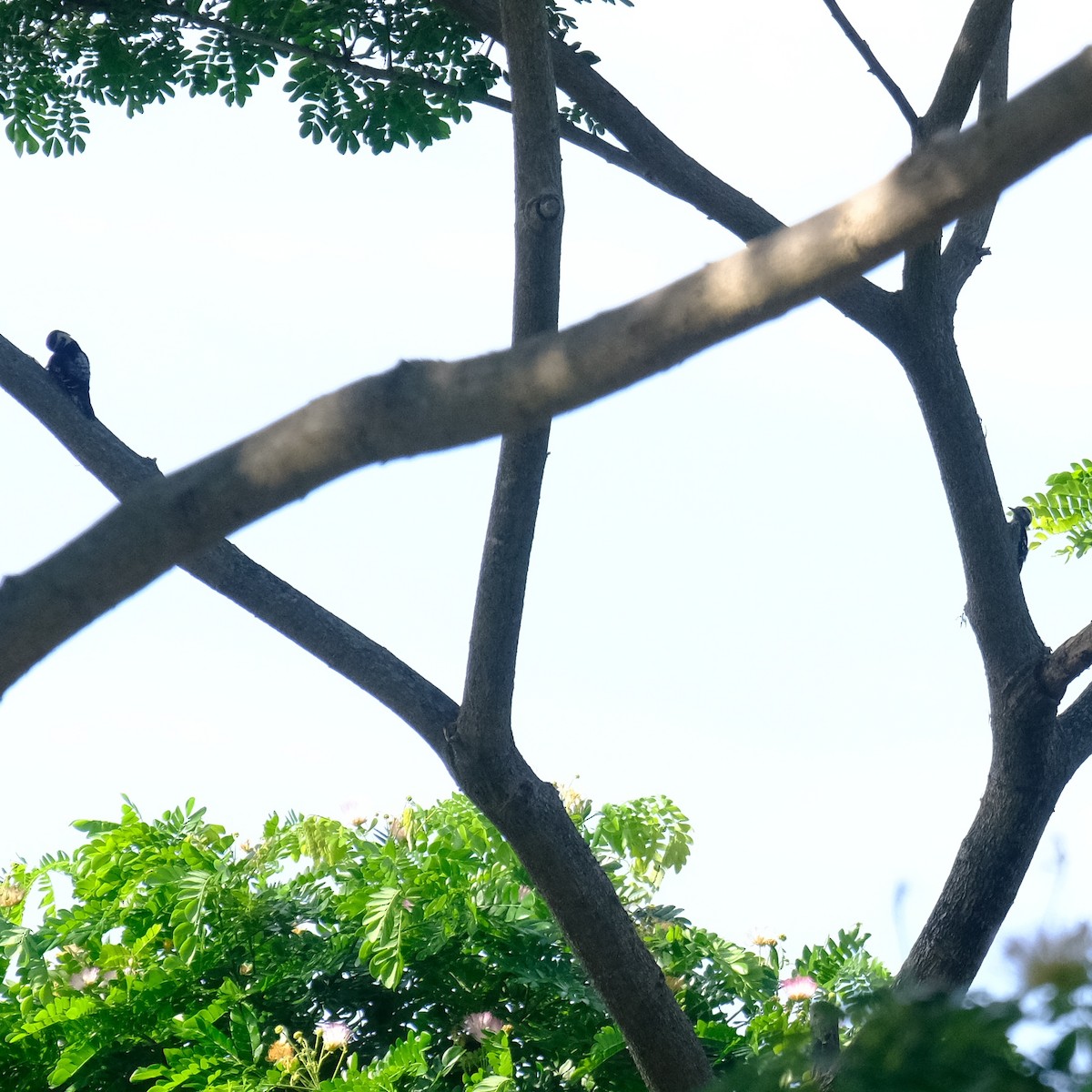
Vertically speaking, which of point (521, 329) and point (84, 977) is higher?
Answer: point (521, 329)

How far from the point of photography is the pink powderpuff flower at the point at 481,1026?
175 inches

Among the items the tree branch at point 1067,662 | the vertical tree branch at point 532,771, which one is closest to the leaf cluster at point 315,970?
the vertical tree branch at point 532,771

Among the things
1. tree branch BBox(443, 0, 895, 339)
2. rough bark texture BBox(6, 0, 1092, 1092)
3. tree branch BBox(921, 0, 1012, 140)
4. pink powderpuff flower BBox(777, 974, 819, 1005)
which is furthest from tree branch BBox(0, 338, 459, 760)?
tree branch BBox(921, 0, 1012, 140)

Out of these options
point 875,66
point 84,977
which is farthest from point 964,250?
point 84,977

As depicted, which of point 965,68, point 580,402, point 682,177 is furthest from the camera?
point 682,177

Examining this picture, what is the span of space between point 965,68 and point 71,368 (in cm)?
400

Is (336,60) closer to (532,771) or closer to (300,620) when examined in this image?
(300,620)

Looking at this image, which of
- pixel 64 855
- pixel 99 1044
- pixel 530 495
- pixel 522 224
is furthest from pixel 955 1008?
pixel 64 855

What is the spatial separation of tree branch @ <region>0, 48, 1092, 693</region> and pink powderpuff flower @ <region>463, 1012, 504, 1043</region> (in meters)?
2.82

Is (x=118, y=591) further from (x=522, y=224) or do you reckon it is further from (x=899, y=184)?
(x=522, y=224)

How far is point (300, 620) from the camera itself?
4270 mm

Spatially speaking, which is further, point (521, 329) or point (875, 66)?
point (875, 66)

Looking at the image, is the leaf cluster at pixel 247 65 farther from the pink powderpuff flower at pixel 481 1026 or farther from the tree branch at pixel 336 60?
the pink powderpuff flower at pixel 481 1026

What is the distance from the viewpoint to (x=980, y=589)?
5.02 m
